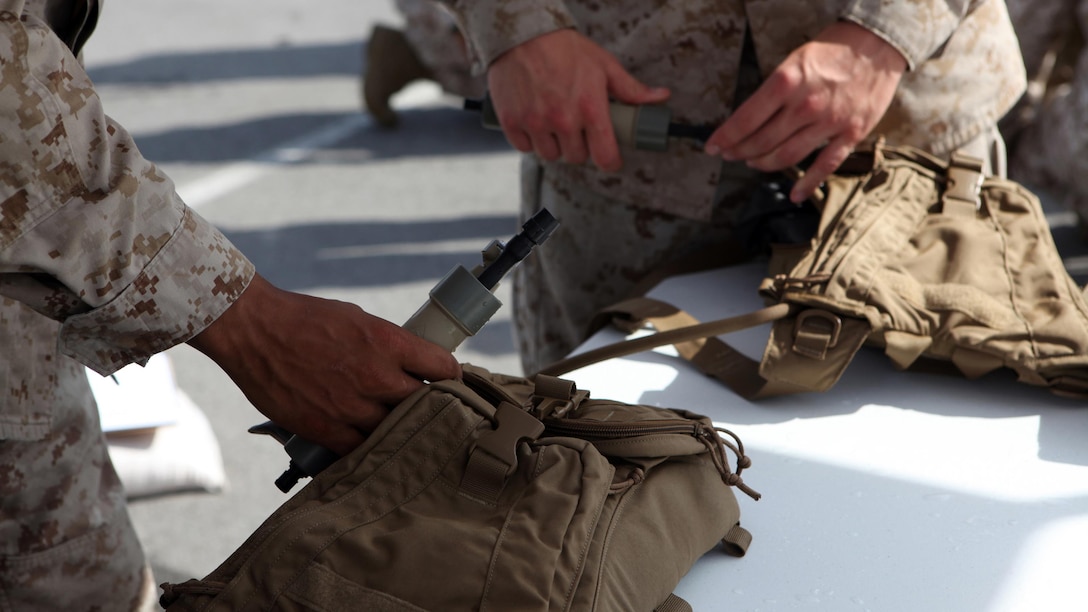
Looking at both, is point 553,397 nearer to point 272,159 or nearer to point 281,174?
point 281,174

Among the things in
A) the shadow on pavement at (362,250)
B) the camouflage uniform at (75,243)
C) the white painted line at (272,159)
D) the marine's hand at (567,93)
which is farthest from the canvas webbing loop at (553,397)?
the white painted line at (272,159)

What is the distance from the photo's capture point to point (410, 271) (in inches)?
128

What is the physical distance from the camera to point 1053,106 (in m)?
2.89

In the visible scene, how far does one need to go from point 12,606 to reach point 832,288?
0.83 metres

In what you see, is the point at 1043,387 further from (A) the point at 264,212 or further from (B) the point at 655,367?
(A) the point at 264,212

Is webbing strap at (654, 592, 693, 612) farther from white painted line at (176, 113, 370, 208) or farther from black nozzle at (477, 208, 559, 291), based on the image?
white painted line at (176, 113, 370, 208)

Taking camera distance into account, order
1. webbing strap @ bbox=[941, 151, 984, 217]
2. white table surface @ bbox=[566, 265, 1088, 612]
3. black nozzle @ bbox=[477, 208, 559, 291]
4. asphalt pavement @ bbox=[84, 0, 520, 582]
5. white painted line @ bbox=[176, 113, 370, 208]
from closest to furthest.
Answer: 1. white table surface @ bbox=[566, 265, 1088, 612]
2. black nozzle @ bbox=[477, 208, 559, 291]
3. webbing strap @ bbox=[941, 151, 984, 217]
4. asphalt pavement @ bbox=[84, 0, 520, 582]
5. white painted line @ bbox=[176, 113, 370, 208]

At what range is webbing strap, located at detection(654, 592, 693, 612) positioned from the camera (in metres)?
0.71

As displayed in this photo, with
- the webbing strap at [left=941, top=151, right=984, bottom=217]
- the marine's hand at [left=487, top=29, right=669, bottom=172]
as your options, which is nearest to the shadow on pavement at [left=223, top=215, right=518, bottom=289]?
the marine's hand at [left=487, top=29, right=669, bottom=172]

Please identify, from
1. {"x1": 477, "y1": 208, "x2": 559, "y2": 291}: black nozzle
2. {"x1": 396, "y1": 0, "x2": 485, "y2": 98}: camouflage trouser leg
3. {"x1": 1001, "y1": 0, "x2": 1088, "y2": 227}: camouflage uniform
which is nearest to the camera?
{"x1": 477, "y1": 208, "x2": 559, "y2": 291}: black nozzle

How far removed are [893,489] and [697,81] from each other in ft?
1.85

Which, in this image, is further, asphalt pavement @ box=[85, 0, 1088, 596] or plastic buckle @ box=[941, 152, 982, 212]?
asphalt pavement @ box=[85, 0, 1088, 596]

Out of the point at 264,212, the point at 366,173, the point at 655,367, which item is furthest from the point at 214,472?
the point at 366,173

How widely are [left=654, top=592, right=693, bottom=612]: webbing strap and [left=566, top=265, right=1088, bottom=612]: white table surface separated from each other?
2cm
